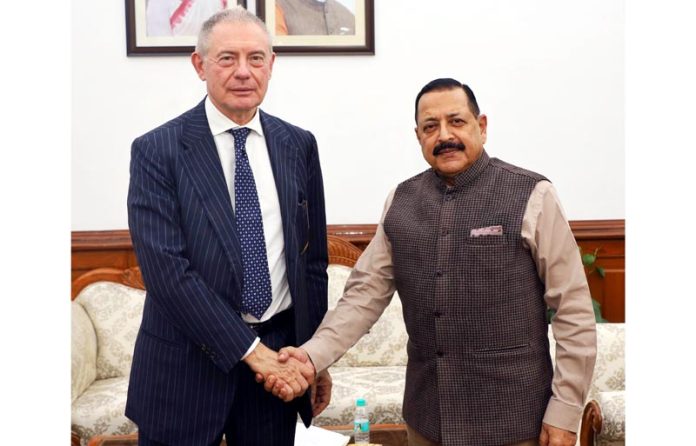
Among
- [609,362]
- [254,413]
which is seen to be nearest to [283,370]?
[254,413]

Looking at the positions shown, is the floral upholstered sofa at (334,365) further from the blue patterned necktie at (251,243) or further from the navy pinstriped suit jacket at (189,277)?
the blue patterned necktie at (251,243)

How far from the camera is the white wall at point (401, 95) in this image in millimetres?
3971

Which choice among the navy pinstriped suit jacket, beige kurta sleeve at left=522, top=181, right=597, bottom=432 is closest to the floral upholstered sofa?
beige kurta sleeve at left=522, top=181, right=597, bottom=432

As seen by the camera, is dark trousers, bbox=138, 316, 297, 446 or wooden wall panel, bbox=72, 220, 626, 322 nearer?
dark trousers, bbox=138, 316, 297, 446

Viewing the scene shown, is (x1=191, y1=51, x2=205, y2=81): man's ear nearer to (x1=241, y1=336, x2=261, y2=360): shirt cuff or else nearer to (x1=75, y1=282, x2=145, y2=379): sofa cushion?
(x1=241, y1=336, x2=261, y2=360): shirt cuff

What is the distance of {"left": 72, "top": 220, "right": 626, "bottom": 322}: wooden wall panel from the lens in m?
3.98

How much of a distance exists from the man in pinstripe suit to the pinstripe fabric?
1.03 feet

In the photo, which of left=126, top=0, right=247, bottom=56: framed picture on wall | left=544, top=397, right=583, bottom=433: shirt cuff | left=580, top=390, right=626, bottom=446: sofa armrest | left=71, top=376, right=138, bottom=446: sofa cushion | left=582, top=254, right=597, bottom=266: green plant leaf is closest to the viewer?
left=544, top=397, right=583, bottom=433: shirt cuff

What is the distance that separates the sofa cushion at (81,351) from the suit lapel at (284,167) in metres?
1.77

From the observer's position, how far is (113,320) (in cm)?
375

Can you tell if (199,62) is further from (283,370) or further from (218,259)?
(283,370)
